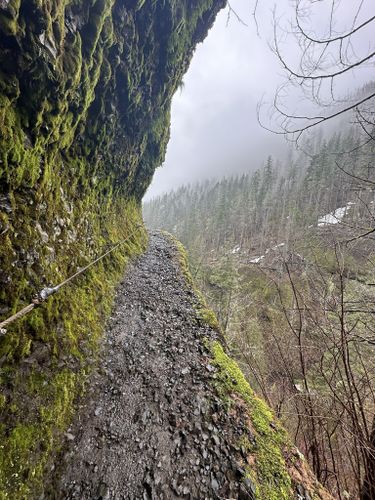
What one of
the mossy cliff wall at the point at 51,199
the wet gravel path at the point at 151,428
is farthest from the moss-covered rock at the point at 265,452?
the mossy cliff wall at the point at 51,199

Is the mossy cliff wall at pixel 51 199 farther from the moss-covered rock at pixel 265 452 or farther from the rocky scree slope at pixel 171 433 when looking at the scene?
the moss-covered rock at pixel 265 452

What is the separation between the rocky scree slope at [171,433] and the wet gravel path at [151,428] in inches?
0.5

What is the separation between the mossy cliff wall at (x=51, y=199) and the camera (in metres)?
3.10

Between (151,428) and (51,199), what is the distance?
4.68 metres

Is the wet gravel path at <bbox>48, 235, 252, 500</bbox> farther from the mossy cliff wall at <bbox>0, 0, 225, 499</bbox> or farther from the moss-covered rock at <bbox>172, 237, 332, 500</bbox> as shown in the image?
the mossy cliff wall at <bbox>0, 0, 225, 499</bbox>

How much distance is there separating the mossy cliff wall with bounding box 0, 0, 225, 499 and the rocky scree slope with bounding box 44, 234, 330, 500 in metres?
0.44

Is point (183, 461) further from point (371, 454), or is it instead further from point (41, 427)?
point (371, 454)

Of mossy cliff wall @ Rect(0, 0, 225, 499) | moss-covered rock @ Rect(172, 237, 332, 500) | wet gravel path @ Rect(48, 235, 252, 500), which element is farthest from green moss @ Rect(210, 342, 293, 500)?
mossy cliff wall @ Rect(0, 0, 225, 499)

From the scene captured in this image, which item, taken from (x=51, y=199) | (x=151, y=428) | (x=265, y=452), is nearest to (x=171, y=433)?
(x=151, y=428)

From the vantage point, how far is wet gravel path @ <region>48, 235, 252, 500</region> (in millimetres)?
3057

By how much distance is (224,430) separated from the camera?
12.5ft

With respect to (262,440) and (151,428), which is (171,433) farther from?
(262,440)

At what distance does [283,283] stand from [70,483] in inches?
1170

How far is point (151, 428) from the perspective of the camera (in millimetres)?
3762
